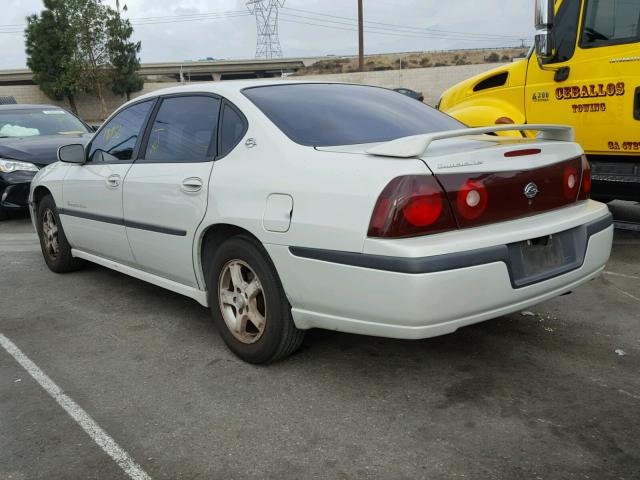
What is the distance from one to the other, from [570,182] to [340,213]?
1316 mm

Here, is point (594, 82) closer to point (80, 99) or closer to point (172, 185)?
point (172, 185)

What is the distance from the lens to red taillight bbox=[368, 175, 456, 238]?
2705mm

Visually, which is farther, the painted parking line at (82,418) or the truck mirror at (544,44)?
the truck mirror at (544,44)

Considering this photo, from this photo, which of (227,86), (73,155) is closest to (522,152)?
(227,86)

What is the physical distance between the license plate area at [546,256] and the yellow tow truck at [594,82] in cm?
270

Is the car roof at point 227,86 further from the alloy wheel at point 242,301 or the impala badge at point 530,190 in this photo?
the impala badge at point 530,190

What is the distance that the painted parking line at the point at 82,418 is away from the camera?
101 inches

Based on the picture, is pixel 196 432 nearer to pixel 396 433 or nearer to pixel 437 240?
pixel 396 433

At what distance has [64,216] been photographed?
5172 mm

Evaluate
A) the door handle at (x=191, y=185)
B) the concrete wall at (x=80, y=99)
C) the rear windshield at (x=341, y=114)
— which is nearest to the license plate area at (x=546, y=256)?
the rear windshield at (x=341, y=114)

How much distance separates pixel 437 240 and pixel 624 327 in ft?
6.18

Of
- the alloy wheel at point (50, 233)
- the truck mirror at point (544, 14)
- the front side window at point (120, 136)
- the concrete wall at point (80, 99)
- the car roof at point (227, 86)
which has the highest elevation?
the truck mirror at point (544, 14)

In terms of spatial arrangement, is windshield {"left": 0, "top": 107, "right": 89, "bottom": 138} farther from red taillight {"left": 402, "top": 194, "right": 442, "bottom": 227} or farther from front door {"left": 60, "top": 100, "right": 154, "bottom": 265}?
red taillight {"left": 402, "top": 194, "right": 442, "bottom": 227}

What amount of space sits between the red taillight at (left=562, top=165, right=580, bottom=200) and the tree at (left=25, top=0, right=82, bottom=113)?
166 ft
